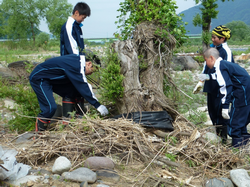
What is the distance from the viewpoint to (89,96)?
12.6 ft

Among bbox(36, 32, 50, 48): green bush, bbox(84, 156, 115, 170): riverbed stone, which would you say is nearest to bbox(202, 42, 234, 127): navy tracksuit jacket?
bbox(84, 156, 115, 170): riverbed stone

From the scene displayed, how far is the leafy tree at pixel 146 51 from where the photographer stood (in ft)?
13.4

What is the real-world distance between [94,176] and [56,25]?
32917 mm

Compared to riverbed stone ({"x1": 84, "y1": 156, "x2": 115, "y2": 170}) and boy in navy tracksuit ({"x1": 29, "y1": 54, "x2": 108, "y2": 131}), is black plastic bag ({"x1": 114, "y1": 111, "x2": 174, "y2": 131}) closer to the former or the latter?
boy in navy tracksuit ({"x1": 29, "y1": 54, "x2": 108, "y2": 131})

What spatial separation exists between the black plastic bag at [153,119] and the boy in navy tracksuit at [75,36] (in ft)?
3.33

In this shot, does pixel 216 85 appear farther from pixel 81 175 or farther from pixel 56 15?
pixel 56 15

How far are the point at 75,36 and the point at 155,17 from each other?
149cm

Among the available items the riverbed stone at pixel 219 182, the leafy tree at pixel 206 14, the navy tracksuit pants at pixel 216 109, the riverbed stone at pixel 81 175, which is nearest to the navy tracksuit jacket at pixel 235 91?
the navy tracksuit pants at pixel 216 109

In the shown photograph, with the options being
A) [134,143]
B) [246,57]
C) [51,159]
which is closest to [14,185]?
[51,159]


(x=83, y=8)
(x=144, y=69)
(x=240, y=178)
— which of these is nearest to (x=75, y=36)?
(x=83, y=8)

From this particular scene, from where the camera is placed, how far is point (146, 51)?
4.48m


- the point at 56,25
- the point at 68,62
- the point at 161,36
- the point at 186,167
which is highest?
the point at 56,25

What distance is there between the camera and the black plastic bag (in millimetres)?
3787

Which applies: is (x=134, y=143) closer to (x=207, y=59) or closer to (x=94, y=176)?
(x=94, y=176)
